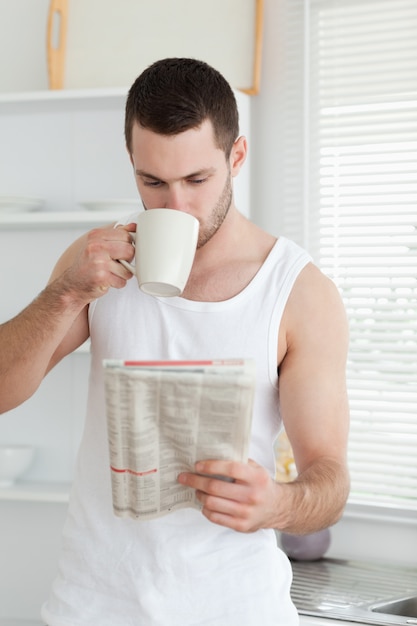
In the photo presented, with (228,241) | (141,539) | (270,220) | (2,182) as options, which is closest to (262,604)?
(141,539)

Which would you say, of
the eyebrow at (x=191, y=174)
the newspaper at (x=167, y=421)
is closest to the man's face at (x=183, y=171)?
the eyebrow at (x=191, y=174)

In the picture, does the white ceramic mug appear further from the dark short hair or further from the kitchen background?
the kitchen background

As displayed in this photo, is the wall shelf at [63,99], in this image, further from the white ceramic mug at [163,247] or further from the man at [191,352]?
the white ceramic mug at [163,247]

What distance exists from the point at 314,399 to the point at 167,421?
39 centimetres

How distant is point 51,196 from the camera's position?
2.75m

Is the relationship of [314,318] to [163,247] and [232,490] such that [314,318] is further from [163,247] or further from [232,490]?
[232,490]

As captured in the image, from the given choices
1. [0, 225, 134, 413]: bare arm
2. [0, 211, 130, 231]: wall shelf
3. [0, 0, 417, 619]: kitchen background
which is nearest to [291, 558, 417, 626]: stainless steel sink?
[0, 0, 417, 619]: kitchen background

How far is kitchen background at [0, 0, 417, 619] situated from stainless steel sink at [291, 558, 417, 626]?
157 mm

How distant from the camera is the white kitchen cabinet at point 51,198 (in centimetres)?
268

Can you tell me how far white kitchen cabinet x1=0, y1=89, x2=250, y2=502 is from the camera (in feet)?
8.78

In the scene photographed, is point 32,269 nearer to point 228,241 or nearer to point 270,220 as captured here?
point 270,220

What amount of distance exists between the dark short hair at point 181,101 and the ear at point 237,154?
20 mm

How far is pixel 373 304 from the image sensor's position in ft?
8.23

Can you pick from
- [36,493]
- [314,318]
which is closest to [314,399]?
[314,318]
